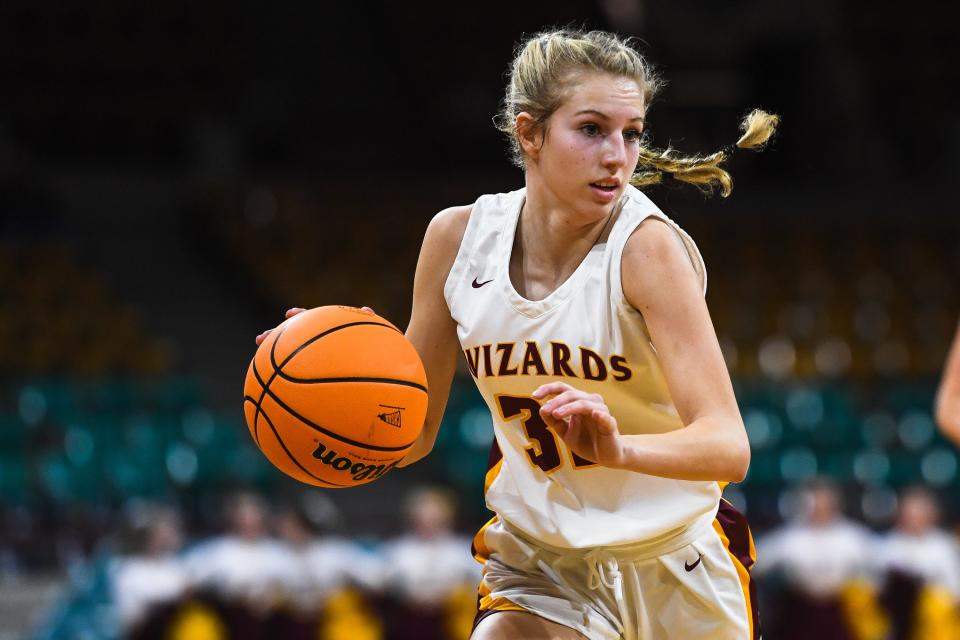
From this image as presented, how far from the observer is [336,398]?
2773mm

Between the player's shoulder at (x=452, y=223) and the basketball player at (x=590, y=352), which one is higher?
the player's shoulder at (x=452, y=223)

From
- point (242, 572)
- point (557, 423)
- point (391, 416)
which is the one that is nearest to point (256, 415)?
point (391, 416)

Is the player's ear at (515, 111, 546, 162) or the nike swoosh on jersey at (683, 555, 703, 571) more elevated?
the player's ear at (515, 111, 546, 162)

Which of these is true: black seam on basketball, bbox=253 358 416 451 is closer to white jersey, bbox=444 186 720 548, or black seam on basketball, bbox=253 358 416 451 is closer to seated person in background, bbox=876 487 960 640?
white jersey, bbox=444 186 720 548

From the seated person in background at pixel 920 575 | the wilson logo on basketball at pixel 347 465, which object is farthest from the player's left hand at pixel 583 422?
the seated person in background at pixel 920 575

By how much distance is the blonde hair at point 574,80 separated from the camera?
8.87 ft

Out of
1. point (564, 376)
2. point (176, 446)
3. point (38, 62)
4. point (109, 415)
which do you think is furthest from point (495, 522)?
point (38, 62)

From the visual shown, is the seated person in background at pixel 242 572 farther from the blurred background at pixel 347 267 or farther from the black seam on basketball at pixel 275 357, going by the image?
the black seam on basketball at pixel 275 357

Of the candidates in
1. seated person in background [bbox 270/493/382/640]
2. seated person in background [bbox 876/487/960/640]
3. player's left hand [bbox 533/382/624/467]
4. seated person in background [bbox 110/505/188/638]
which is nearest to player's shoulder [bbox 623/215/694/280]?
player's left hand [bbox 533/382/624/467]

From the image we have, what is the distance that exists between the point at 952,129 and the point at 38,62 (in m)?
10.4

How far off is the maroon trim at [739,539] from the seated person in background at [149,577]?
6.28 meters

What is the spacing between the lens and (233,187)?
1470cm

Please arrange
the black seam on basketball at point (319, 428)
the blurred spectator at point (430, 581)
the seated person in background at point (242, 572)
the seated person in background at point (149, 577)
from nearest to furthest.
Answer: the black seam on basketball at point (319, 428)
the seated person in background at point (149, 577)
the seated person in background at point (242, 572)
the blurred spectator at point (430, 581)

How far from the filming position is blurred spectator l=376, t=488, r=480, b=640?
946 cm
